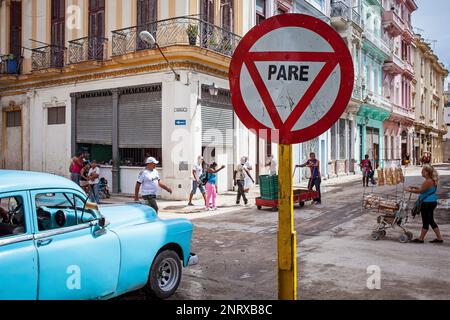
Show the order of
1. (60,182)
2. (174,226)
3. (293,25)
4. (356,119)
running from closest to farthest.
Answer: (293,25), (60,182), (174,226), (356,119)

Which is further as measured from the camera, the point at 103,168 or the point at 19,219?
the point at 103,168

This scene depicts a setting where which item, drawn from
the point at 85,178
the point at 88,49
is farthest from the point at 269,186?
the point at 88,49

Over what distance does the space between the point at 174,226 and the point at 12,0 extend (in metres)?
21.5

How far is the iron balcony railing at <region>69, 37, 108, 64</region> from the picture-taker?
17688 millimetres

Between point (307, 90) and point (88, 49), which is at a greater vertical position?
point (88, 49)

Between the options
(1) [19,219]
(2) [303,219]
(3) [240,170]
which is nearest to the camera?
(1) [19,219]

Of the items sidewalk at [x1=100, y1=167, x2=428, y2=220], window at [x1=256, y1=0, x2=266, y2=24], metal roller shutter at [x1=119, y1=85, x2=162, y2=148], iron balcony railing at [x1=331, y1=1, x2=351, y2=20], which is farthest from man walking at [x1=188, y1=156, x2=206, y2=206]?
iron balcony railing at [x1=331, y1=1, x2=351, y2=20]

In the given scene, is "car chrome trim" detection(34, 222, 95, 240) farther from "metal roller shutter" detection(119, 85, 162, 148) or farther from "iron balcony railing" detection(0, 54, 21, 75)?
"iron balcony railing" detection(0, 54, 21, 75)

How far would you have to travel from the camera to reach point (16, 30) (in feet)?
72.0

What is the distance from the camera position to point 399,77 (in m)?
40.7

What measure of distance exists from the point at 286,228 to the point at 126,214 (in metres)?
2.91

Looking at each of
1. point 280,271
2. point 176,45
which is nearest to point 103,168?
point 176,45

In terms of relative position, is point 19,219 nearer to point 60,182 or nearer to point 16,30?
point 60,182

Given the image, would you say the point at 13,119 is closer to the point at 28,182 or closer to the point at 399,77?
the point at 28,182
